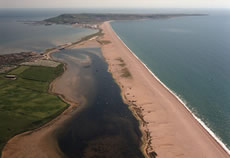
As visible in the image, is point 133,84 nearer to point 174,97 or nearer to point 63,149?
point 174,97

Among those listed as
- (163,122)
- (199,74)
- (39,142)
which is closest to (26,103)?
(39,142)

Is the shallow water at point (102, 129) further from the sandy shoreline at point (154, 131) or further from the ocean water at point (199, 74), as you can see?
the ocean water at point (199, 74)

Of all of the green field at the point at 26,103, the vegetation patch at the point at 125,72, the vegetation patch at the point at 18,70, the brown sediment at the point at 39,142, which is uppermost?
the vegetation patch at the point at 18,70

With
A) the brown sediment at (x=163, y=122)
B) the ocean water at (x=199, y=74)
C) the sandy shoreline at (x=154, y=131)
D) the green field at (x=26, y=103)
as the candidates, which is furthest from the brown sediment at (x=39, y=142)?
the ocean water at (x=199, y=74)

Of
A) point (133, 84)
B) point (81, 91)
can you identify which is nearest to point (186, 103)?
point (133, 84)

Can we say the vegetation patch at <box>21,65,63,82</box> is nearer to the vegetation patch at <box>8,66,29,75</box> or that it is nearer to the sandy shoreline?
the vegetation patch at <box>8,66,29,75</box>

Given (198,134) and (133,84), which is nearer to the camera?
(198,134)

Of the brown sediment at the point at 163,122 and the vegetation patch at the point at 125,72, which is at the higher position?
the vegetation patch at the point at 125,72

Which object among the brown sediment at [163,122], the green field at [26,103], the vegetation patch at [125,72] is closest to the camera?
the brown sediment at [163,122]

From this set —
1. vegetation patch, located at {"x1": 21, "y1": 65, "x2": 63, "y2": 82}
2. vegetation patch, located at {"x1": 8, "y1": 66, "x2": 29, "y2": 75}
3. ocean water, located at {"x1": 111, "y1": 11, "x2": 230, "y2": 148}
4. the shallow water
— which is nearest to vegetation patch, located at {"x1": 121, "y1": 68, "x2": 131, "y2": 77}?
the shallow water
